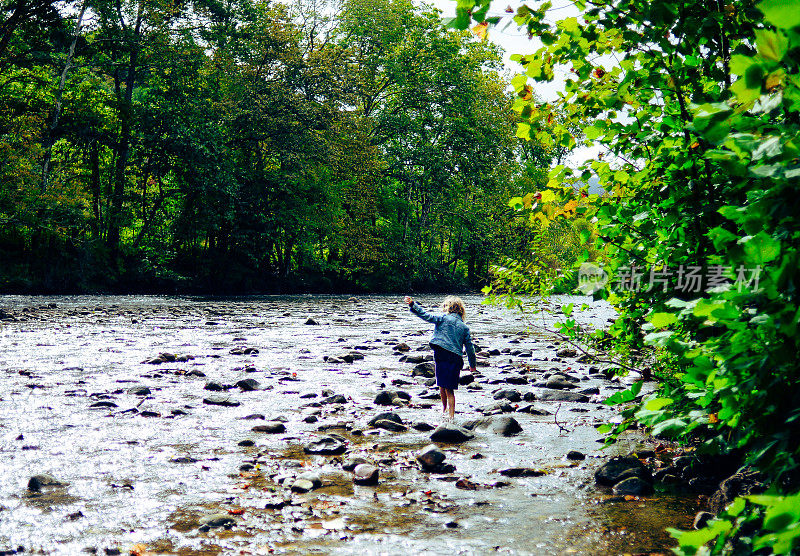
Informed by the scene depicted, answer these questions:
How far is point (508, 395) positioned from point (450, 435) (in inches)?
105

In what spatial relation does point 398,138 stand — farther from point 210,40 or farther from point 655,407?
point 655,407

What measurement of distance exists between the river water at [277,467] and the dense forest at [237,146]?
20.7 meters

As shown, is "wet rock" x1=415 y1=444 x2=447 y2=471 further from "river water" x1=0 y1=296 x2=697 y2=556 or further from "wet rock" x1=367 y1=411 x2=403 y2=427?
"wet rock" x1=367 y1=411 x2=403 y2=427

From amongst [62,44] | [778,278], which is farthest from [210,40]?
[778,278]

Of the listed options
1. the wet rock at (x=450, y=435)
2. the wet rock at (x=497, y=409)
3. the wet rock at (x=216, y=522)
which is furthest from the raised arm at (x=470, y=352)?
the wet rock at (x=216, y=522)

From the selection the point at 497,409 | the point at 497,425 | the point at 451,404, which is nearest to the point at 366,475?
the point at 497,425

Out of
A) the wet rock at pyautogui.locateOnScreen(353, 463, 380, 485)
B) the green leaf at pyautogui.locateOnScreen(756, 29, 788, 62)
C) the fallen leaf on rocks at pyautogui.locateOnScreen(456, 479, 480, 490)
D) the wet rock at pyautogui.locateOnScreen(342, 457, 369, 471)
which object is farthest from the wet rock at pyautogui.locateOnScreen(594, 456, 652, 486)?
the green leaf at pyautogui.locateOnScreen(756, 29, 788, 62)

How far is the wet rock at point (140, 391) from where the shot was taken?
29.9 feet

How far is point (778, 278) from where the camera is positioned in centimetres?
182

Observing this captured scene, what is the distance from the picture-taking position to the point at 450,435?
716cm

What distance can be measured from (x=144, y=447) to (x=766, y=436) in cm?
582

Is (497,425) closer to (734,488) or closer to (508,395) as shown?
(508,395)

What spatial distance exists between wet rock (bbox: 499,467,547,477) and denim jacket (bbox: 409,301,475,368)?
10.2 feet

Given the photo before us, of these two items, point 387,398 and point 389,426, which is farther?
point 387,398
